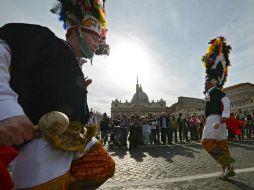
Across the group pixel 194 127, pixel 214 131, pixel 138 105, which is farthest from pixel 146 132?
pixel 138 105

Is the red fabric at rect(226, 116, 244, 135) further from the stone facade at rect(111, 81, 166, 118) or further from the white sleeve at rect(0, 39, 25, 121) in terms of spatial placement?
the stone facade at rect(111, 81, 166, 118)

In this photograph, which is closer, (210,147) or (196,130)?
(210,147)


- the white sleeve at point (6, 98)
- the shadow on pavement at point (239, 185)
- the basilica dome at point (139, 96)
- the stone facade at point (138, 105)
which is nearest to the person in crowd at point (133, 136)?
the shadow on pavement at point (239, 185)

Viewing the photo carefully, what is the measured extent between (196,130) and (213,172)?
39.0ft

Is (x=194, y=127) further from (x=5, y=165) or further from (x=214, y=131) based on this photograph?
(x=5, y=165)

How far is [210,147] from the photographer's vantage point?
569cm

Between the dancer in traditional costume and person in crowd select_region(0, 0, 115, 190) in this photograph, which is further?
the dancer in traditional costume

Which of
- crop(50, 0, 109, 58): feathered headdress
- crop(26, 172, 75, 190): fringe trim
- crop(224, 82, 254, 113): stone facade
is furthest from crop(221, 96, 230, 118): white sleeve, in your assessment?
crop(224, 82, 254, 113): stone facade

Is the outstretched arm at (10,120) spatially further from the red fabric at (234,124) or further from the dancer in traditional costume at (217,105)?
the red fabric at (234,124)

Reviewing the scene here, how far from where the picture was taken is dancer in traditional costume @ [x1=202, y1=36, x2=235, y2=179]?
18.2 ft

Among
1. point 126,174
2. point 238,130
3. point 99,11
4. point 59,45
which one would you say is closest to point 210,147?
point 238,130

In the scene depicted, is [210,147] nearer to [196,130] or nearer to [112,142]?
[112,142]

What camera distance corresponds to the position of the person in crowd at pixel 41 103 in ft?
4.78

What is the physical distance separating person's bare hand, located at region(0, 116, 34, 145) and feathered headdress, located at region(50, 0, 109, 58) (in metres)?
1.20
